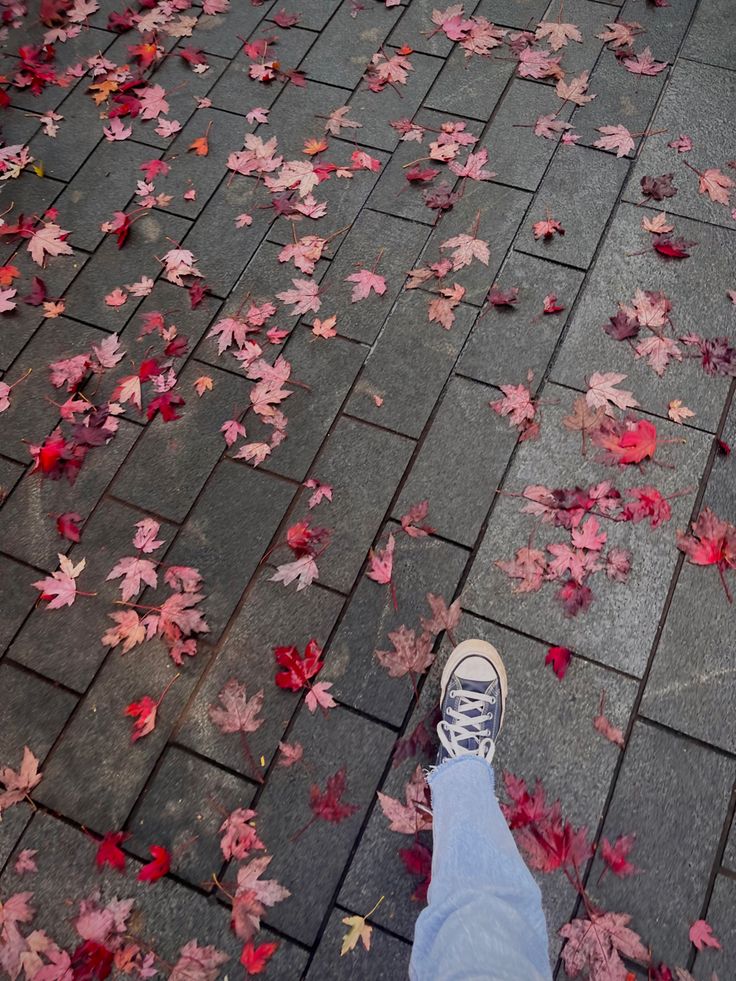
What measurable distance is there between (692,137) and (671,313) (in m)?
1.04

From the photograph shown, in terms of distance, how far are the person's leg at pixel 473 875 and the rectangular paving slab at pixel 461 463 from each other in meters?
0.61

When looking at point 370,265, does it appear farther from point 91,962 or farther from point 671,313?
point 91,962

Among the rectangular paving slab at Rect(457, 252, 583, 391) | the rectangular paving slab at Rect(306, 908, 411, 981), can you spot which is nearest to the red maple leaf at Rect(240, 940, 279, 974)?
the rectangular paving slab at Rect(306, 908, 411, 981)

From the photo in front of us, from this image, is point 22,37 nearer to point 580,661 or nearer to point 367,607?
point 367,607

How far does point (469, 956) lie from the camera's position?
172 centimetres

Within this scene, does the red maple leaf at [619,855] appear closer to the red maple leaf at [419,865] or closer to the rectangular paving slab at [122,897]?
the red maple leaf at [419,865]

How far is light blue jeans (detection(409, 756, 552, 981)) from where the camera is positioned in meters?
1.72

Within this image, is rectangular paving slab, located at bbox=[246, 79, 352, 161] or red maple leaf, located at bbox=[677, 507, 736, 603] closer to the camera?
red maple leaf, located at bbox=[677, 507, 736, 603]

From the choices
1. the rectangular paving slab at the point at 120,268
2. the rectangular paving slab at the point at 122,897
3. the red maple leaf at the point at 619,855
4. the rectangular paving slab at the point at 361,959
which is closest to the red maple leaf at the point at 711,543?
the red maple leaf at the point at 619,855

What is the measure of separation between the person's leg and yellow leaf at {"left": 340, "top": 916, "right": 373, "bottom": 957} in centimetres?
40

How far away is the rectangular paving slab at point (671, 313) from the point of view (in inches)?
116

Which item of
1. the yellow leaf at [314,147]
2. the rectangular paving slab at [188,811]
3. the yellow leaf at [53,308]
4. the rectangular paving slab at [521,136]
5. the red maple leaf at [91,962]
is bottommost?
the red maple leaf at [91,962]

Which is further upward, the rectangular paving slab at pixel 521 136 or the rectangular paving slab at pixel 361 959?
the rectangular paving slab at pixel 521 136

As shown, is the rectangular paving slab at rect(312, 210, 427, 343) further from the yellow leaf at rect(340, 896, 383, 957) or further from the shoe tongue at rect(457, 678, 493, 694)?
the yellow leaf at rect(340, 896, 383, 957)
